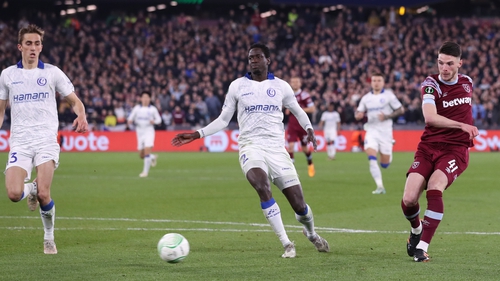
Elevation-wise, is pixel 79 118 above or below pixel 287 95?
below

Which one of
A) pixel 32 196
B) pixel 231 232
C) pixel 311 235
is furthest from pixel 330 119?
pixel 311 235

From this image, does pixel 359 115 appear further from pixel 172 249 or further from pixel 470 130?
pixel 172 249

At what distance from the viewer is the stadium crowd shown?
37.8 meters

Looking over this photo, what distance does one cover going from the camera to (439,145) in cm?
848

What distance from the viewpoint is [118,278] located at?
290 inches

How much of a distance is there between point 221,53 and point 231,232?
32.8 meters

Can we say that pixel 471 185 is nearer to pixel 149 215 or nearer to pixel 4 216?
pixel 149 215

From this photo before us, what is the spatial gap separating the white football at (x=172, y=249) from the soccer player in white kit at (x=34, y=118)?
166 cm

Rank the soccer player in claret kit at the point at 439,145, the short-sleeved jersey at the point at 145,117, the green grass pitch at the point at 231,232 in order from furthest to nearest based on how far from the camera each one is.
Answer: the short-sleeved jersey at the point at 145,117, the soccer player in claret kit at the point at 439,145, the green grass pitch at the point at 231,232

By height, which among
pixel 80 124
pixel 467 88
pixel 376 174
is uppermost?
pixel 467 88

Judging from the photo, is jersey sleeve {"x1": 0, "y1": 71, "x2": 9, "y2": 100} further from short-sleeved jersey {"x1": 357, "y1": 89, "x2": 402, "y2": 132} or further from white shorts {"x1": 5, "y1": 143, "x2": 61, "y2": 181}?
short-sleeved jersey {"x1": 357, "y1": 89, "x2": 402, "y2": 132}

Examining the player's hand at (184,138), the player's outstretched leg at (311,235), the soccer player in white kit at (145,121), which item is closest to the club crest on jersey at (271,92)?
the player's hand at (184,138)

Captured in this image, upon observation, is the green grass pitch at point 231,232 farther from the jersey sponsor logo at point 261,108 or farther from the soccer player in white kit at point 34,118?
the jersey sponsor logo at point 261,108

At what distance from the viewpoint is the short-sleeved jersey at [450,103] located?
8445 mm
